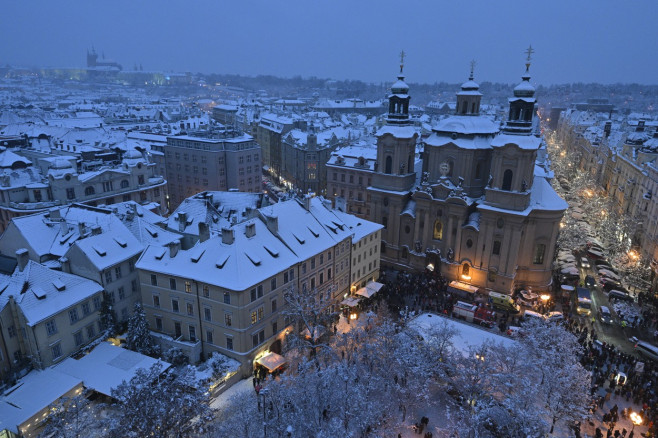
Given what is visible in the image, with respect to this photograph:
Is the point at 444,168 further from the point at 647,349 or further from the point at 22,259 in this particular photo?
the point at 22,259

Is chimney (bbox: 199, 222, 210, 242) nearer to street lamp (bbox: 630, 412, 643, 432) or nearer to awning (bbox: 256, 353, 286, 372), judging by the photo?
awning (bbox: 256, 353, 286, 372)

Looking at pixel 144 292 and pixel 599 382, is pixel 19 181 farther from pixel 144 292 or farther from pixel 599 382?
pixel 599 382

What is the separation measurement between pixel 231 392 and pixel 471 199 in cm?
4028

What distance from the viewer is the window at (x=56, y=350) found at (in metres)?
37.6

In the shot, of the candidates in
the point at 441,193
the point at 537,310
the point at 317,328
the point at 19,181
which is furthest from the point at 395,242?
the point at 19,181

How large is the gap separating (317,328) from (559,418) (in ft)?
66.6

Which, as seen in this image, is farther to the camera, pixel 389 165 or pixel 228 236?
pixel 389 165

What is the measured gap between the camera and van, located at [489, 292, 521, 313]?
175 feet

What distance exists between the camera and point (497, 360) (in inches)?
1395

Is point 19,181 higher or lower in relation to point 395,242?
higher

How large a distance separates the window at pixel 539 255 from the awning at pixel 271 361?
122ft

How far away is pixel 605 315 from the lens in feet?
168

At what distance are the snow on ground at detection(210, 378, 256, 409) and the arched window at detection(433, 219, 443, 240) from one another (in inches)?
1371

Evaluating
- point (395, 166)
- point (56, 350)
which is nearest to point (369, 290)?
point (395, 166)
